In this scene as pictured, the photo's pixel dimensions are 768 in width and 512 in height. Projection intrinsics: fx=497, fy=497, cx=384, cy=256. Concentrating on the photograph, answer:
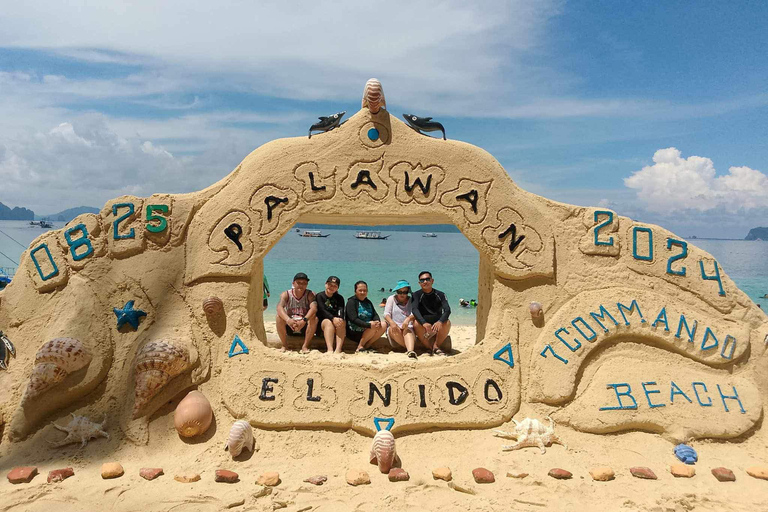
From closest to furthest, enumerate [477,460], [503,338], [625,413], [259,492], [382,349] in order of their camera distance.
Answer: [259,492] → [477,460] → [625,413] → [503,338] → [382,349]

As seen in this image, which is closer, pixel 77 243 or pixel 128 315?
pixel 128 315

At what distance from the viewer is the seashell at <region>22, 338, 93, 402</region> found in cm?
431

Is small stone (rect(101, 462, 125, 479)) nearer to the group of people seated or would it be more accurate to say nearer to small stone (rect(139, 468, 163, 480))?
small stone (rect(139, 468, 163, 480))

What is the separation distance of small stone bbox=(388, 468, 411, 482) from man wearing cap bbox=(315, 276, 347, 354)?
1683 millimetres

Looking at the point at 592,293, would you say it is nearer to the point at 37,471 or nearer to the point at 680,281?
the point at 680,281

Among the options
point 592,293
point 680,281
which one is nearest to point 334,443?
point 592,293

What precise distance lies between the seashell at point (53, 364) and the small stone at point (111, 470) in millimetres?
916

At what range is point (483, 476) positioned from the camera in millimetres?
3965

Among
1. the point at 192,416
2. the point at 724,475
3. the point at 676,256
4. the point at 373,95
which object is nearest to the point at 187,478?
the point at 192,416

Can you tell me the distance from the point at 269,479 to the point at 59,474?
5.37 feet

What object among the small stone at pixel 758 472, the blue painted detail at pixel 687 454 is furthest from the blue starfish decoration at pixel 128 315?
the small stone at pixel 758 472

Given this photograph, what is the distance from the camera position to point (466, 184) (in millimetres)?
5051

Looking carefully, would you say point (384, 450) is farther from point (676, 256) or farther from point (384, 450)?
point (676, 256)

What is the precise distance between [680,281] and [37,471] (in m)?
6.06
